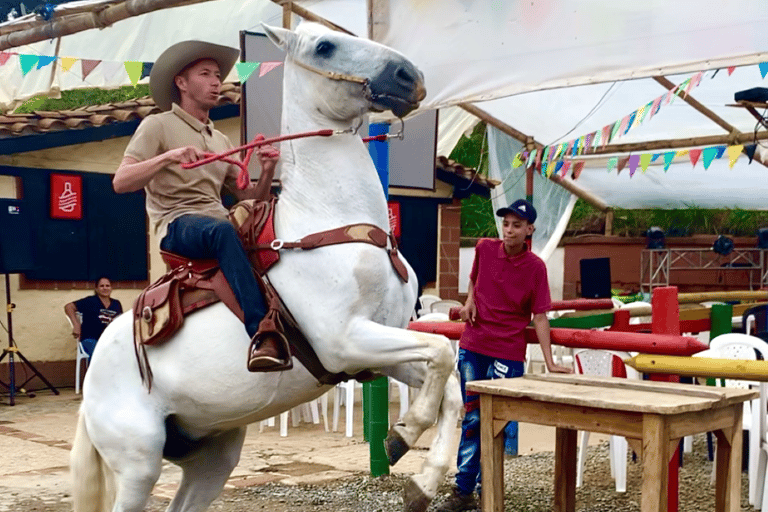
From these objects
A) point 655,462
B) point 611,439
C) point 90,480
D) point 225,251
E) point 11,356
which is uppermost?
point 225,251

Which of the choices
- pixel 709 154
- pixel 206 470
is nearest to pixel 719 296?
pixel 709 154

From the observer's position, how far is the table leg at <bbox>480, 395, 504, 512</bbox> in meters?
4.13

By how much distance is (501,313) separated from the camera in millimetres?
5234

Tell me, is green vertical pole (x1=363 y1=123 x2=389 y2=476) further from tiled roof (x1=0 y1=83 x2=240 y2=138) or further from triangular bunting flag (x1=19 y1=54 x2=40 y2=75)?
tiled roof (x1=0 y1=83 x2=240 y2=138)

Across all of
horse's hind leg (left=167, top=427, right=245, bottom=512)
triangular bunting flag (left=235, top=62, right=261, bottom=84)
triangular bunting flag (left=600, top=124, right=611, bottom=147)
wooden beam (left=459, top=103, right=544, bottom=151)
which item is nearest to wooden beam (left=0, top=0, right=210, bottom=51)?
triangular bunting flag (left=235, top=62, right=261, bottom=84)

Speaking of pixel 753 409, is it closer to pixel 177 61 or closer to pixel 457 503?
pixel 457 503

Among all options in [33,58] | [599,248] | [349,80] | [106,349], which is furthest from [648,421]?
[599,248]

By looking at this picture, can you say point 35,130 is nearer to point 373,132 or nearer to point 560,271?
point 373,132

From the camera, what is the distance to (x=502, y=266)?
524 centimetres

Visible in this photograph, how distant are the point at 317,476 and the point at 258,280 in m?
3.09

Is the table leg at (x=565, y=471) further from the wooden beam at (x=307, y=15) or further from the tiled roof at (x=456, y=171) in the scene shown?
the tiled roof at (x=456, y=171)

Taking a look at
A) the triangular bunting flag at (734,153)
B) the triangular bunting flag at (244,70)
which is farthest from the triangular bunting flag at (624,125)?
the triangular bunting flag at (244,70)

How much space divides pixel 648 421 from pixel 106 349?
2209 mm

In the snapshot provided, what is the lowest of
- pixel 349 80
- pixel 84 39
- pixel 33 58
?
pixel 349 80
